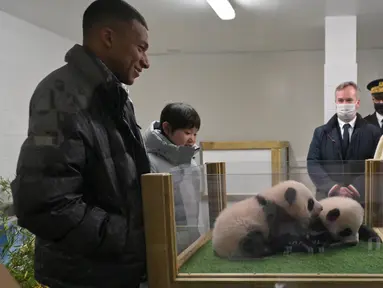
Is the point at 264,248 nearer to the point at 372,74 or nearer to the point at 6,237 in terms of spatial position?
the point at 6,237

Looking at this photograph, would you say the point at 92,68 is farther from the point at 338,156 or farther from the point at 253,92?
the point at 253,92

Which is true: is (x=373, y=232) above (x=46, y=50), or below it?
below

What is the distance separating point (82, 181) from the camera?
19.7 inches

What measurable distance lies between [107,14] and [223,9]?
0.68m

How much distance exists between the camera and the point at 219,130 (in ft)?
6.00

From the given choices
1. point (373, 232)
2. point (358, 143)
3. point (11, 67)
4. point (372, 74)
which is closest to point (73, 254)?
point (11, 67)

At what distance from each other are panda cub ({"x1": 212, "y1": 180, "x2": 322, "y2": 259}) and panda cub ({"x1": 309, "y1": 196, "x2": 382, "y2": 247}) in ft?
0.06

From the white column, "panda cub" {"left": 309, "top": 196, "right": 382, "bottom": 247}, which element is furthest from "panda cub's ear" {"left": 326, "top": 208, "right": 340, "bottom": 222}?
the white column

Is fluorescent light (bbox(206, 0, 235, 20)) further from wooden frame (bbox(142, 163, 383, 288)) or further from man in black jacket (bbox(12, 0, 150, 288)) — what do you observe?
wooden frame (bbox(142, 163, 383, 288))

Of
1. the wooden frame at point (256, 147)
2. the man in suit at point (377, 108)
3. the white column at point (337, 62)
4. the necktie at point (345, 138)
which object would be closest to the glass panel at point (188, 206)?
the wooden frame at point (256, 147)

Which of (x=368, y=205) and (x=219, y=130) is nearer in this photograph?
(x=368, y=205)

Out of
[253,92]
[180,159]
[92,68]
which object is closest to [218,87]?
[253,92]

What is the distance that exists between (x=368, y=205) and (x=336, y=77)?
1.63 m

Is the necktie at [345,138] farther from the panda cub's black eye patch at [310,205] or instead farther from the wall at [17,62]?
the wall at [17,62]
